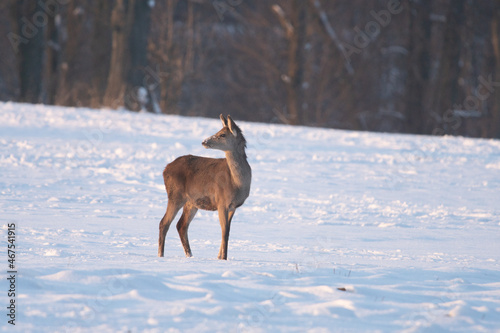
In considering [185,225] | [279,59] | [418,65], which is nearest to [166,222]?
[185,225]

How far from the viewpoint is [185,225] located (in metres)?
9.60

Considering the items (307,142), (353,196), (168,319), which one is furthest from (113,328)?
(307,142)

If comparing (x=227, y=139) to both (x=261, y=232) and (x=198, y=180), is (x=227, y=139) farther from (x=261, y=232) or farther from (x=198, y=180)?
(x=261, y=232)

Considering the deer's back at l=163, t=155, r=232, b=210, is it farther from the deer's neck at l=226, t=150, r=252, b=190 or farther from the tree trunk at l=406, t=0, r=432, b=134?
the tree trunk at l=406, t=0, r=432, b=134

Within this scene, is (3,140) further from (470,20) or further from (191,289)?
(470,20)

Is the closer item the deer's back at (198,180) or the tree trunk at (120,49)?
the deer's back at (198,180)

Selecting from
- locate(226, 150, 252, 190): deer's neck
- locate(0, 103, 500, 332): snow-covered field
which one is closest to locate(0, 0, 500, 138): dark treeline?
locate(0, 103, 500, 332): snow-covered field

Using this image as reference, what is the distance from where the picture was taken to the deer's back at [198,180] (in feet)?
29.9

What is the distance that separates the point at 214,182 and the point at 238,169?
0.35m

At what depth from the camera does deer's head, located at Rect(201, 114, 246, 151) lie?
9102mm

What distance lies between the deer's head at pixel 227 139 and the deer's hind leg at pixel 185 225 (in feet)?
3.23

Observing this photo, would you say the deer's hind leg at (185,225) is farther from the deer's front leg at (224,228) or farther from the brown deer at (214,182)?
the deer's front leg at (224,228)

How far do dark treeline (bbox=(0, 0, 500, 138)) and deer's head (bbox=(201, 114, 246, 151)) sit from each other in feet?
66.1

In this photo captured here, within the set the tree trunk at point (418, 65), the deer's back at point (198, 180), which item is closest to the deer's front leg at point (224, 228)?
the deer's back at point (198, 180)
